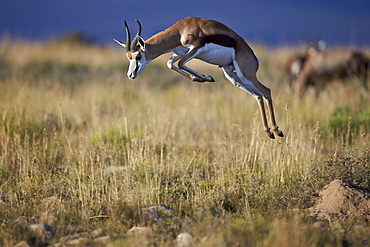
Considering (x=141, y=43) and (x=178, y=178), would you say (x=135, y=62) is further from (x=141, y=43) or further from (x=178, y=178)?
(x=178, y=178)

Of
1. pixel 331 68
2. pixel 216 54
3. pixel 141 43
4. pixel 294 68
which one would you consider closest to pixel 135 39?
pixel 141 43

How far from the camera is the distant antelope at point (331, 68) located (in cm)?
1531

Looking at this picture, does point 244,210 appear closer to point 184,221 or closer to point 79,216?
point 184,221

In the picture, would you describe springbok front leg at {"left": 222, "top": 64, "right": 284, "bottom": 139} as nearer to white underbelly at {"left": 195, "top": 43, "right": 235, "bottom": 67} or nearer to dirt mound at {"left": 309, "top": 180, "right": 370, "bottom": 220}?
white underbelly at {"left": 195, "top": 43, "right": 235, "bottom": 67}

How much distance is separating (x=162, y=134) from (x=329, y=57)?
9175mm

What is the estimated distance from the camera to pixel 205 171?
24.3 ft

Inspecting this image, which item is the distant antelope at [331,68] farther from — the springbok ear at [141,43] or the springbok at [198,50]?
the springbok ear at [141,43]

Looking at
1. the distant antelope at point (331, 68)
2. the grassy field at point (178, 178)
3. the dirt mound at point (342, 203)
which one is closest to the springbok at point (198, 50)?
the grassy field at point (178, 178)

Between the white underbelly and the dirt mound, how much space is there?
233 cm

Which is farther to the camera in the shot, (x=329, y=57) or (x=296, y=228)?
(x=329, y=57)

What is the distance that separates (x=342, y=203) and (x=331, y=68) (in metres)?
10.6

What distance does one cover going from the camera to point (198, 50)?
18.6ft

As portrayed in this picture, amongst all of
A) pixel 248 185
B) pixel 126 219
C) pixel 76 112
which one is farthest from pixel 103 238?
pixel 76 112

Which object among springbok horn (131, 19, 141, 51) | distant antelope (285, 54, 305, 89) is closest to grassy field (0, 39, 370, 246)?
springbok horn (131, 19, 141, 51)
